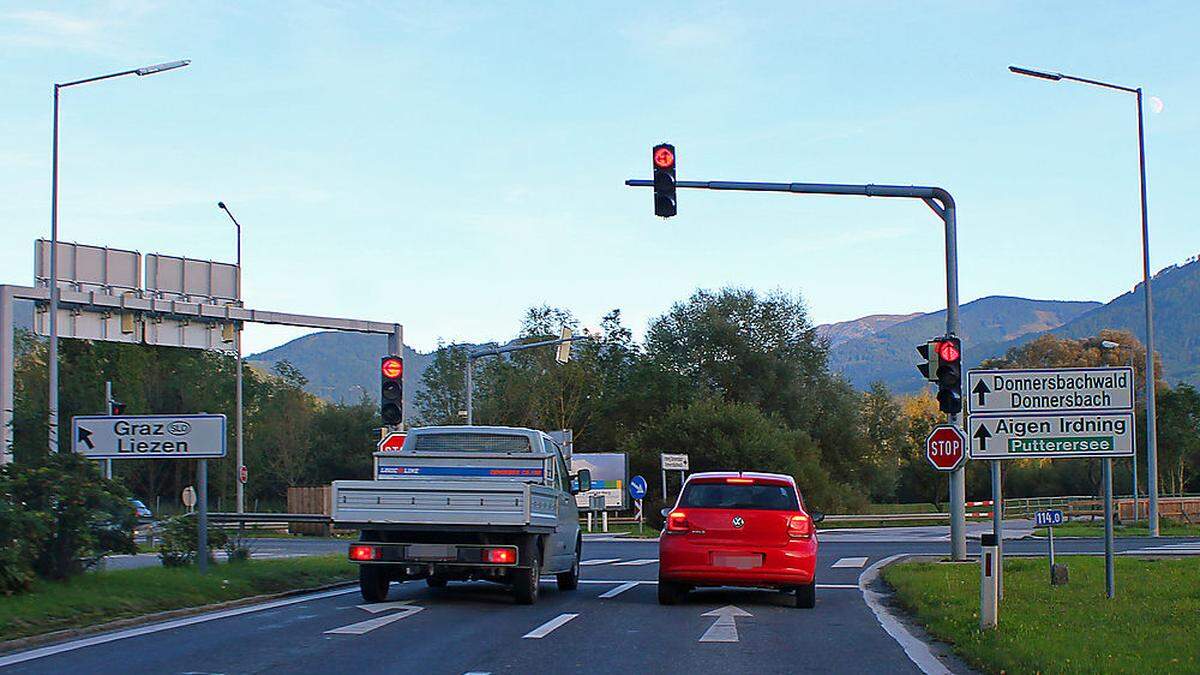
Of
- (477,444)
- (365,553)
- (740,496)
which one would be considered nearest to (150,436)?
(365,553)

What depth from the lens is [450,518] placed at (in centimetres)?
A: 1661

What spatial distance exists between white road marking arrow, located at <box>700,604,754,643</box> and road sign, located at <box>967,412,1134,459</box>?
11.3 ft

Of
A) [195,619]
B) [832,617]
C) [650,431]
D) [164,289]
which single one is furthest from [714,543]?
[650,431]

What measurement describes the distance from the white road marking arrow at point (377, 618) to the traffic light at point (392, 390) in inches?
284

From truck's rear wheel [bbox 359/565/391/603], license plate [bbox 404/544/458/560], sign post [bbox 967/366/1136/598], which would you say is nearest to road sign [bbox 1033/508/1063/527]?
sign post [bbox 967/366/1136/598]

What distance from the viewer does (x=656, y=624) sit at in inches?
588

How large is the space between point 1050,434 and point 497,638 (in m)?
7.32

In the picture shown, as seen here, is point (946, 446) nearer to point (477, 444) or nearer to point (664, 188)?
point (664, 188)

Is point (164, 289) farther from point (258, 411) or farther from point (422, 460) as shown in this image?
Result: point (258, 411)

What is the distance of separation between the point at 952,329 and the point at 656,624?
11194 mm

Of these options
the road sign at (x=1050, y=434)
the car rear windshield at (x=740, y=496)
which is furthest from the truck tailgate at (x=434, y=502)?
the road sign at (x=1050, y=434)

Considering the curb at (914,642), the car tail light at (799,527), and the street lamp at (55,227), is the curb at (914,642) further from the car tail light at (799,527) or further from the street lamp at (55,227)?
the street lamp at (55,227)

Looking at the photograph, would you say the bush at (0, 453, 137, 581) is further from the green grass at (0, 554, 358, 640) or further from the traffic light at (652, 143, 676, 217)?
the traffic light at (652, 143, 676, 217)

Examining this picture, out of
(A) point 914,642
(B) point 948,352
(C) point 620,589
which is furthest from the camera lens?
(B) point 948,352
